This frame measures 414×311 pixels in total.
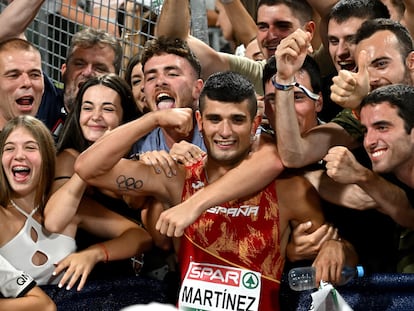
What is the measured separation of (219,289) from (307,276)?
366 mm

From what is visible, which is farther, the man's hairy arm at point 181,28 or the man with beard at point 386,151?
the man's hairy arm at point 181,28

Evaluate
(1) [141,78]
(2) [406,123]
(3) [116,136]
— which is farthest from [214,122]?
(1) [141,78]

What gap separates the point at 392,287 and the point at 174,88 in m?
1.45

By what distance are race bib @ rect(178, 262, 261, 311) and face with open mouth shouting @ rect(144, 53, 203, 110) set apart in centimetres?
92

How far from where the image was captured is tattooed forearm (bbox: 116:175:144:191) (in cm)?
407

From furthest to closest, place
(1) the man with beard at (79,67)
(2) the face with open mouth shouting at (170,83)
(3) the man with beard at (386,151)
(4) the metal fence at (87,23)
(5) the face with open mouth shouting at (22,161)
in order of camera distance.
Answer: (4) the metal fence at (87,23), (1) the man with beard at (79,67), (2) the face with open mouth shouting at (170,83), (5) the face with open mouth shouting at (22,161), (3) the man with beard at (386,151)

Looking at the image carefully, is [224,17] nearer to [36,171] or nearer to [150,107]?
[150,107]

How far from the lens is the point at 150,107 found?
15.0 ft

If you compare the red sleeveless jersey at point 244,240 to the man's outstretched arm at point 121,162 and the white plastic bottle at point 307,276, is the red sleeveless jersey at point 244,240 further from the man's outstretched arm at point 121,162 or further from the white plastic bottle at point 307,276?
the man's outstretched arm at point 121,162

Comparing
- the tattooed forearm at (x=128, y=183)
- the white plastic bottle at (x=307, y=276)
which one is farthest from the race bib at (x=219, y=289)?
the tattooed forearm at (x=128, y=183)

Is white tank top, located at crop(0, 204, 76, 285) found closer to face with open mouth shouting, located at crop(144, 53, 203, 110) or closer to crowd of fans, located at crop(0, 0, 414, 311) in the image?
crowd of fans, located at crop(0, 0, 414, 311)

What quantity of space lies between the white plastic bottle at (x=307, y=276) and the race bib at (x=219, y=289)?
5.9 inches

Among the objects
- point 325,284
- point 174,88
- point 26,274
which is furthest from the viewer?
point 174,88

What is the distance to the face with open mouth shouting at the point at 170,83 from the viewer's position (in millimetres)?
4559
